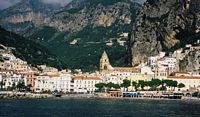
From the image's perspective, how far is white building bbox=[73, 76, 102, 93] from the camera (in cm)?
18502

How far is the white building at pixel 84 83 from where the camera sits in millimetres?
185025

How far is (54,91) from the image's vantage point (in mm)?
181000

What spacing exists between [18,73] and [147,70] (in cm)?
4452

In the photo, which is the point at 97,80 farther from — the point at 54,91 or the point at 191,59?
the point at 191,59

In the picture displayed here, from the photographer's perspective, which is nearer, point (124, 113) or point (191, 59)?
point (124, 113)

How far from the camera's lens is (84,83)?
609 ft

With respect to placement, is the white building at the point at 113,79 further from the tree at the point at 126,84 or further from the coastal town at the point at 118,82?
the tree at the point at 126,84

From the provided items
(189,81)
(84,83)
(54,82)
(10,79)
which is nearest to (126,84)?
(84,83)

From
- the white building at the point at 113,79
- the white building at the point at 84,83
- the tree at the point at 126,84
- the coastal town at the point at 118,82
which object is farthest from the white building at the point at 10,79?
the tree at the point at 126,84

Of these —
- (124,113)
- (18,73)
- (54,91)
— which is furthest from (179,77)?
(124,113)

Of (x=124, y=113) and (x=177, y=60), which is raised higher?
(x=177, y=60)

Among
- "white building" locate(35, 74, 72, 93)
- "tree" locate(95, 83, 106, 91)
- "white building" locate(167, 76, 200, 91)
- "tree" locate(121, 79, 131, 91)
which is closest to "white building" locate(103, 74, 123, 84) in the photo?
"tree" locate(95, 83, 106, 91)

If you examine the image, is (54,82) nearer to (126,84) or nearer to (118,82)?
(118,82)

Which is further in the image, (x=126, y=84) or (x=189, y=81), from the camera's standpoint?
(x=189, y=81)
